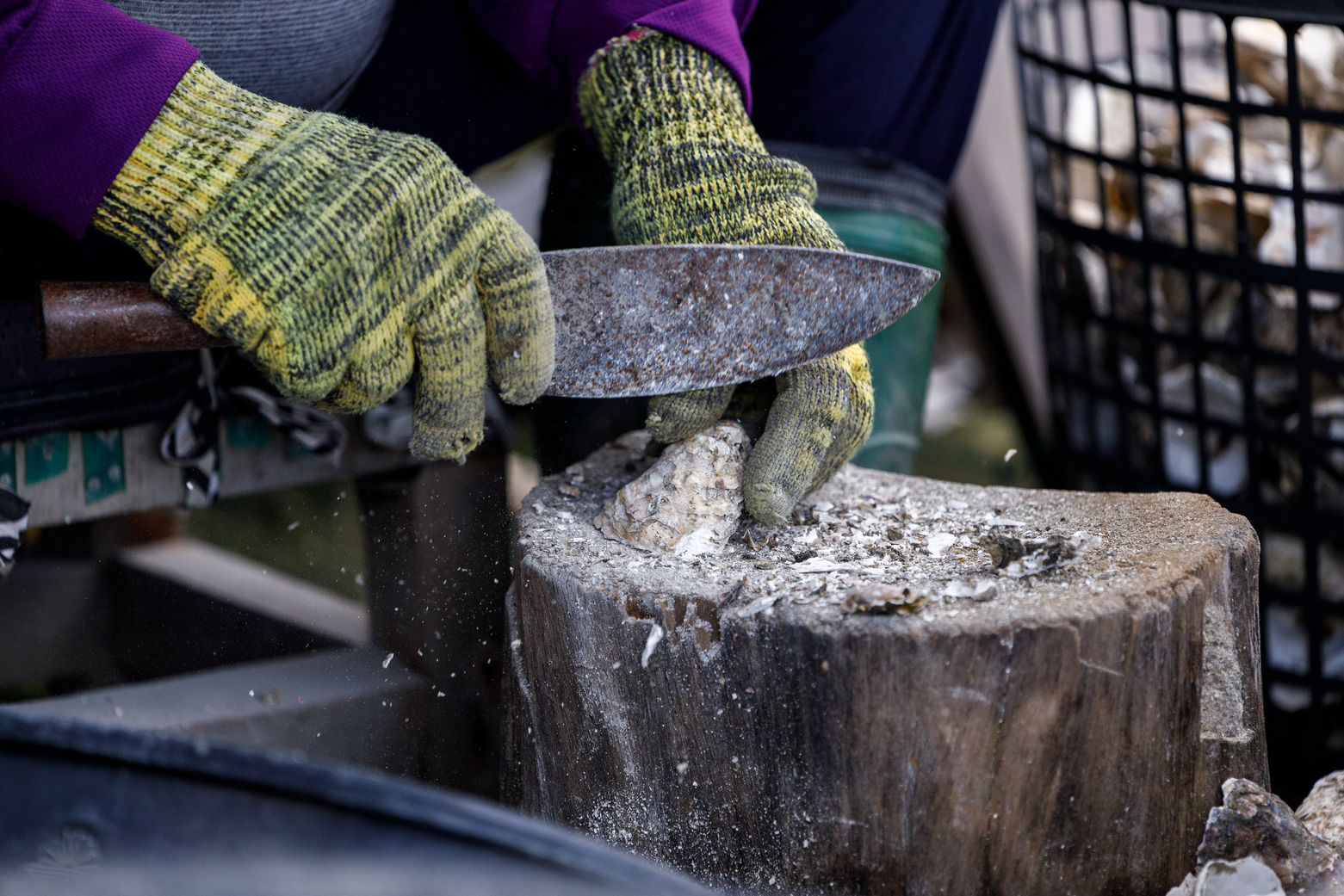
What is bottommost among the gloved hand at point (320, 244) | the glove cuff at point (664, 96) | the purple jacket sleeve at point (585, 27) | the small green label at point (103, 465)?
the small green label at point (103, 465)

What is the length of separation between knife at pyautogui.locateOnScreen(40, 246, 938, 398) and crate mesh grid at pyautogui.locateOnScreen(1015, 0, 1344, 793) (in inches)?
18.3

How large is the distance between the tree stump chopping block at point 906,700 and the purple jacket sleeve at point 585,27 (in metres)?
0.47

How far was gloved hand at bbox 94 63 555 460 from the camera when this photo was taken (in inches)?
27.2

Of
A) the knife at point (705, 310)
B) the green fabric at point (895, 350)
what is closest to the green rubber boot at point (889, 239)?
the green fabric at point (895, 350)

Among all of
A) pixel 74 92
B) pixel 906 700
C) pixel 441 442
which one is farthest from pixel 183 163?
pixel 906 700

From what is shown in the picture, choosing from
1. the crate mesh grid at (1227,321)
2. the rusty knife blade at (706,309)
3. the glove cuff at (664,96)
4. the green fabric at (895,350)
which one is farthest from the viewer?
the green fabric at (895,350)

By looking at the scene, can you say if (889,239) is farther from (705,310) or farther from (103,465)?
(103,465)

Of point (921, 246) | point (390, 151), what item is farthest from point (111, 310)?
point (921, 246)

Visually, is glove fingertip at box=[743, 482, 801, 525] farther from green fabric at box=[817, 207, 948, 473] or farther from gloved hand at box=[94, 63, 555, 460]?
green fabric at box=[817, 207, 948, 473]

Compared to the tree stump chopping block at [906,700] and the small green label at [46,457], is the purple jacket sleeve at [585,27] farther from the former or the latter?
the small green label at [46,457]

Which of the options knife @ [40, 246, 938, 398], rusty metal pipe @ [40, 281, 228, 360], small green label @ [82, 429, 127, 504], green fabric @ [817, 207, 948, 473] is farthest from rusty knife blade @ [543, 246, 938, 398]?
small green label @ [82, 429, 127, 504]

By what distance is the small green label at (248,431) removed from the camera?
45.9 inches

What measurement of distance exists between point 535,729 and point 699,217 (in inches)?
17.8

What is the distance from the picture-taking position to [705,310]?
0.81 meters
